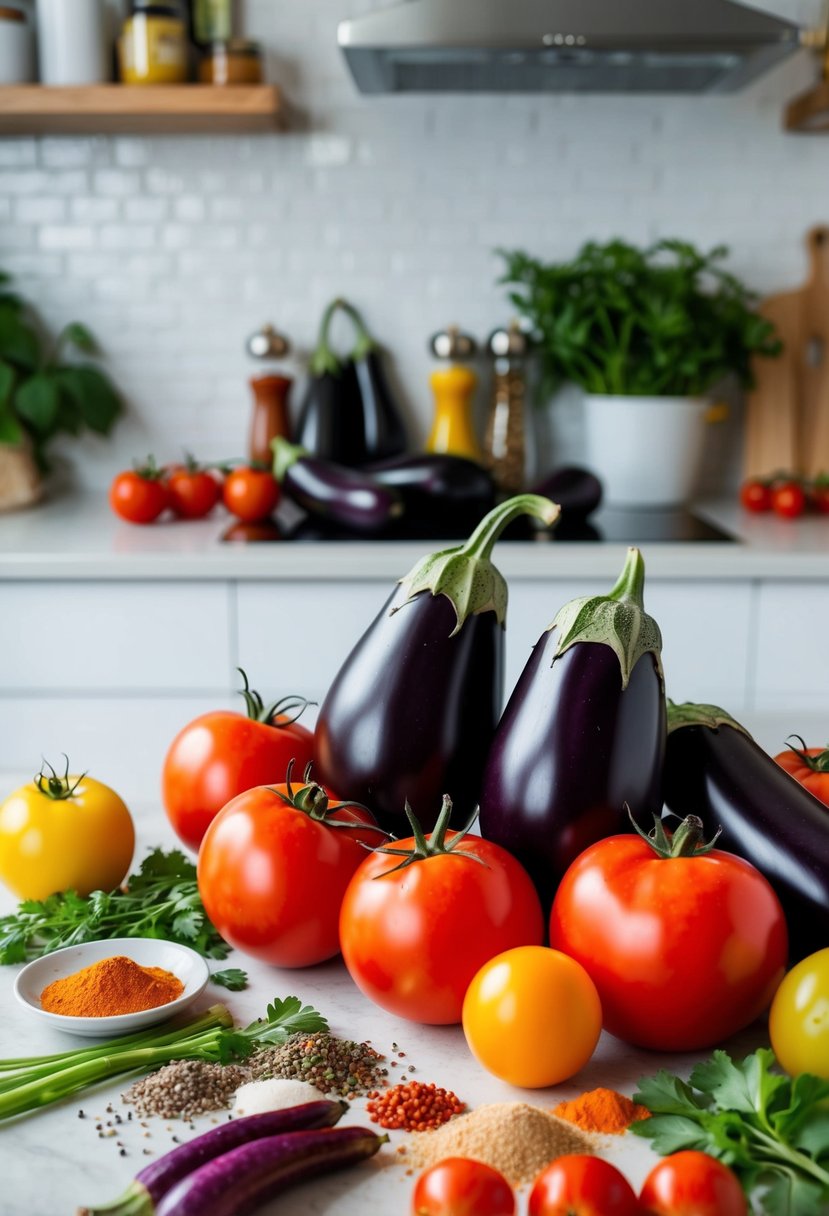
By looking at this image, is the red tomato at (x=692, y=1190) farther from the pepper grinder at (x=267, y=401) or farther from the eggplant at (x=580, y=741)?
the pepper grinder at (x=267, y=401)

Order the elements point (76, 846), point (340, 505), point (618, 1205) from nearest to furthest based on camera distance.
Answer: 1. point (618, 1205)
2. point (76, 846)
3. point (340, 505)

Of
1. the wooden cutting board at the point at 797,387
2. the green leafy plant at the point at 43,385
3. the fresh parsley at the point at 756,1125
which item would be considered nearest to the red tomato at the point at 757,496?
the wooden cutting board at the point at 797,387

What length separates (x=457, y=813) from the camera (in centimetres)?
89

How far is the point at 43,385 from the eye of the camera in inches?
106

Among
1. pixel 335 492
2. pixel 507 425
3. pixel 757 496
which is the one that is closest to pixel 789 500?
pixel 757 496

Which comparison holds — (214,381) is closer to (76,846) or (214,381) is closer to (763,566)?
(763,566)

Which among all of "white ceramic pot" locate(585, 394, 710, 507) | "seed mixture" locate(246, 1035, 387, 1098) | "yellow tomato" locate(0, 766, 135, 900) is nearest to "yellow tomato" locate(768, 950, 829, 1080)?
"seed mixture" locate(246, 1035, 387, 1098)

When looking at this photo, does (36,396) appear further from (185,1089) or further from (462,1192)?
(462,1192)

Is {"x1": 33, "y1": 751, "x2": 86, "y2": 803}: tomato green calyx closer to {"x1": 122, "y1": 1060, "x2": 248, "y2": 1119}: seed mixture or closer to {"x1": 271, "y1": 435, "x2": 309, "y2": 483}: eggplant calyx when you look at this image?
{"x1": 122, "y1": 1060, "x2": 248, "y2": 1119}: seed mixture

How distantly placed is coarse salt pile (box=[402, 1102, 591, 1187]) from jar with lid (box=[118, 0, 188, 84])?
2.37 meters

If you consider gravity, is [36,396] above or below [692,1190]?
above

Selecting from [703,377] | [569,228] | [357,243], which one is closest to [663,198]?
[569,228]

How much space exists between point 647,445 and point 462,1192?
A: 220 centimetres

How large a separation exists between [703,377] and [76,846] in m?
2.13
